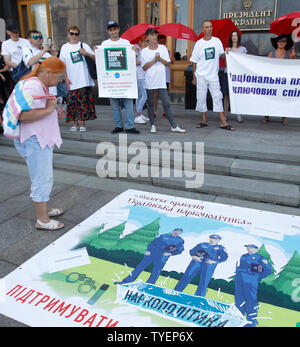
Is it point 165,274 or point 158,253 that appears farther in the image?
point 158,253

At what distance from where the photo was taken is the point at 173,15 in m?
9.02

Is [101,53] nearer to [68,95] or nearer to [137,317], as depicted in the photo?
[68,95]

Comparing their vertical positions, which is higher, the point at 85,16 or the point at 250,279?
the point at 85,16

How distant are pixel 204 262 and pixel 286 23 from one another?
5.54 meters

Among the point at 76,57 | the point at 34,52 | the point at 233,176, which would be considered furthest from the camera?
the point at 76,57

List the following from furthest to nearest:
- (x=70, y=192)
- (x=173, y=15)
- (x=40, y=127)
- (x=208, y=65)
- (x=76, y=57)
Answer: (x=173, y=15)
(x=208, y=65)
(x=76, y=57)
(x=70, y=192)
(x=40, y=127)

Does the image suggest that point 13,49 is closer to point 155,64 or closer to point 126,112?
point 126,112

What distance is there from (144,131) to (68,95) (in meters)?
1.59

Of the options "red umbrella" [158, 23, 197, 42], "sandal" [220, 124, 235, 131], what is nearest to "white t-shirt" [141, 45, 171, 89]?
"red umbrella" [158, 23, 197, 42]

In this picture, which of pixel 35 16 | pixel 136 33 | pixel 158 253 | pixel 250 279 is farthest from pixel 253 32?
pixel 35 16

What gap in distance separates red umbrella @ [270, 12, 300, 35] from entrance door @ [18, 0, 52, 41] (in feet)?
25.7

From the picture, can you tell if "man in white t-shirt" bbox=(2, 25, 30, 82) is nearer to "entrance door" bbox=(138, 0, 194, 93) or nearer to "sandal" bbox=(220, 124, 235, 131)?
"entrance door" bbox=(138, 0, 194, 93)

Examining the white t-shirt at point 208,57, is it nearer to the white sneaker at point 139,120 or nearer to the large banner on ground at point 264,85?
the large banner on ground at point 264,85
